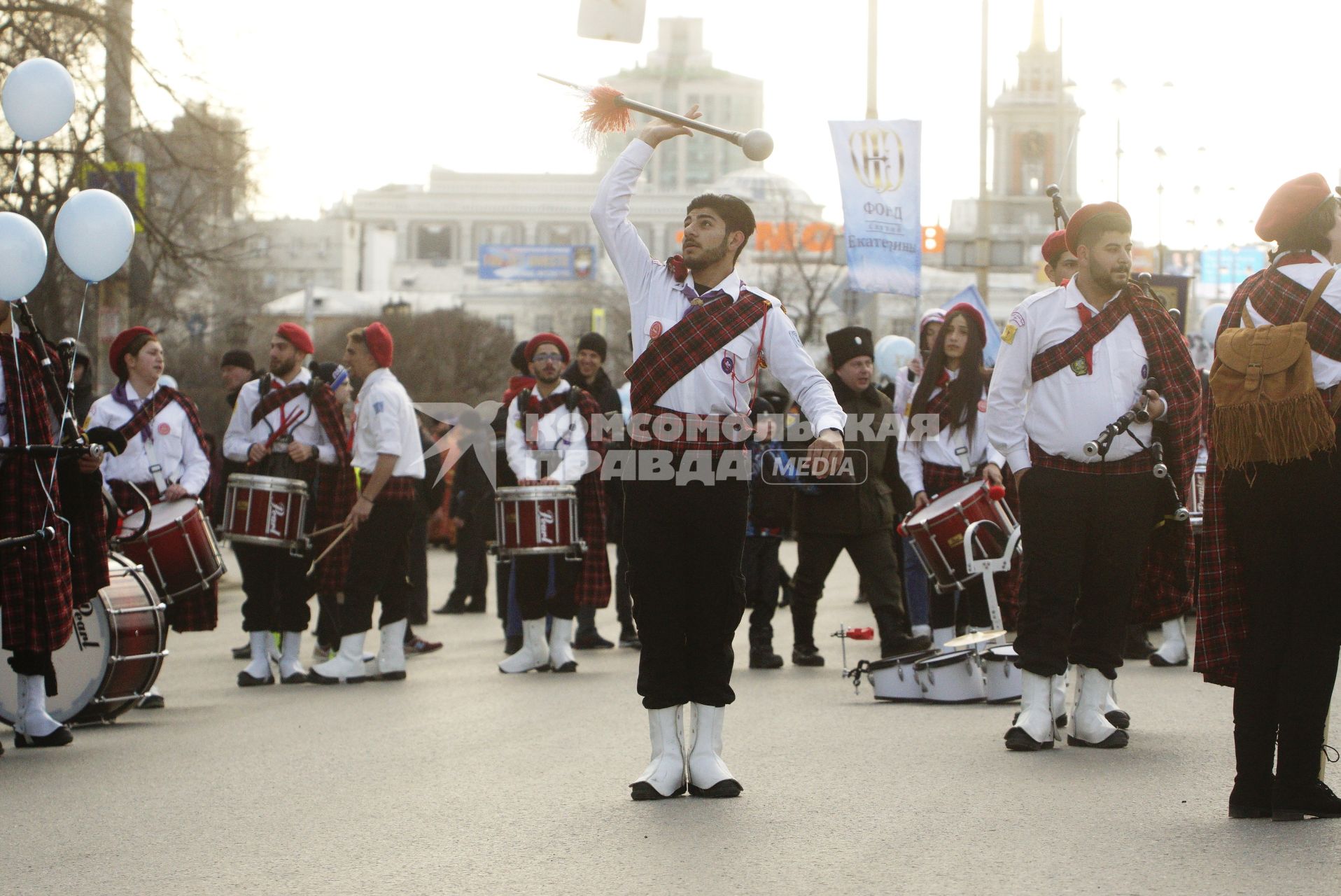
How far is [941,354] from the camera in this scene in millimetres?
10492

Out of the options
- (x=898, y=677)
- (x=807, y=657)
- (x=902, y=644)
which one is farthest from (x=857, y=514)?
(x=898, y=677)

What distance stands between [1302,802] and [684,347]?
7.77ft

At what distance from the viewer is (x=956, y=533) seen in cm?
941

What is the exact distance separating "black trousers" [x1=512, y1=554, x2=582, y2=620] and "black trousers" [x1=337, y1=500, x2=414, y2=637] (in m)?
0.66

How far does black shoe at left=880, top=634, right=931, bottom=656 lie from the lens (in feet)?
31.3

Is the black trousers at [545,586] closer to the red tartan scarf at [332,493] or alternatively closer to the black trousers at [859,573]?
the red tartan scarf at [332,493]

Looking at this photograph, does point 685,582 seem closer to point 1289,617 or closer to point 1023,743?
point 1023,743

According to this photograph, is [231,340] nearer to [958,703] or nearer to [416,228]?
[958,703]

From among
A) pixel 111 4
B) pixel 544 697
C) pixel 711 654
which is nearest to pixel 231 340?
pixel 111 4

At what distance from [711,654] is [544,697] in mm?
3493

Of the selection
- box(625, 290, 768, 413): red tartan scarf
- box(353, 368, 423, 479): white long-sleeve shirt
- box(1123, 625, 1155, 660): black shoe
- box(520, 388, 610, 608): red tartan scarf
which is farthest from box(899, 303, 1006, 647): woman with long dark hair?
box(625, 290, 768, 413): red tartan scarf

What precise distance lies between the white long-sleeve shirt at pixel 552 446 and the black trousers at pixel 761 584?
1.11 m

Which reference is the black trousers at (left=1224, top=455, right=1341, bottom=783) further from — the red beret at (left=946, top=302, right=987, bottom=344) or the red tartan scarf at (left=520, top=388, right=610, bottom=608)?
the red tartan scarf at (left=520, top=388, right=610, bottom=608)

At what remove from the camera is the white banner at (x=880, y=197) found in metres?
17.1
